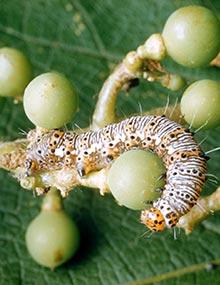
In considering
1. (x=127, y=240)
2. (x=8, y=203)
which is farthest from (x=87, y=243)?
(x=8, y=203)

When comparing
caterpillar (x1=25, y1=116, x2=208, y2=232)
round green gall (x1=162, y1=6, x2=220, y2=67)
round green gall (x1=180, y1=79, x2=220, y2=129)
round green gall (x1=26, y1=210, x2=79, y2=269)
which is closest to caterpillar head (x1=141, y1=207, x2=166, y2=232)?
caterpillar (x1=25, y1=116, x2=208, y2=232)

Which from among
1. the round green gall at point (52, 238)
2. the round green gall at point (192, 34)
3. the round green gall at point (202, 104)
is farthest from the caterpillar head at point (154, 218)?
the round green gall at point (52, 238)

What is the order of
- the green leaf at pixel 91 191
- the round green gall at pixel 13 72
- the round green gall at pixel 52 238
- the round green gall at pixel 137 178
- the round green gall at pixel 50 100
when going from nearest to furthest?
1. the round green gall at pixel 137 178
2. the round green gall at pixel 50 100
3. the round green gall at pixel 13 72
4. the round green gall at pixel 52 238
5. the green leaf at pixel 91 191

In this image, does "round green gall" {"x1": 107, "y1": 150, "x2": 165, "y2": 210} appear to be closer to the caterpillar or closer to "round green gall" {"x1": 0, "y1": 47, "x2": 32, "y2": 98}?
the caterpillar

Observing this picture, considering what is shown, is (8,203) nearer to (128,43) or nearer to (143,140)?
(128,43)

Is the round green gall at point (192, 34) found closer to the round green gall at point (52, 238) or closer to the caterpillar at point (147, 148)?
the caterpillar at point (147, 148)

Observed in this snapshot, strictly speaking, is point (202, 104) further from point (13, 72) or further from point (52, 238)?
point (52, 238)
